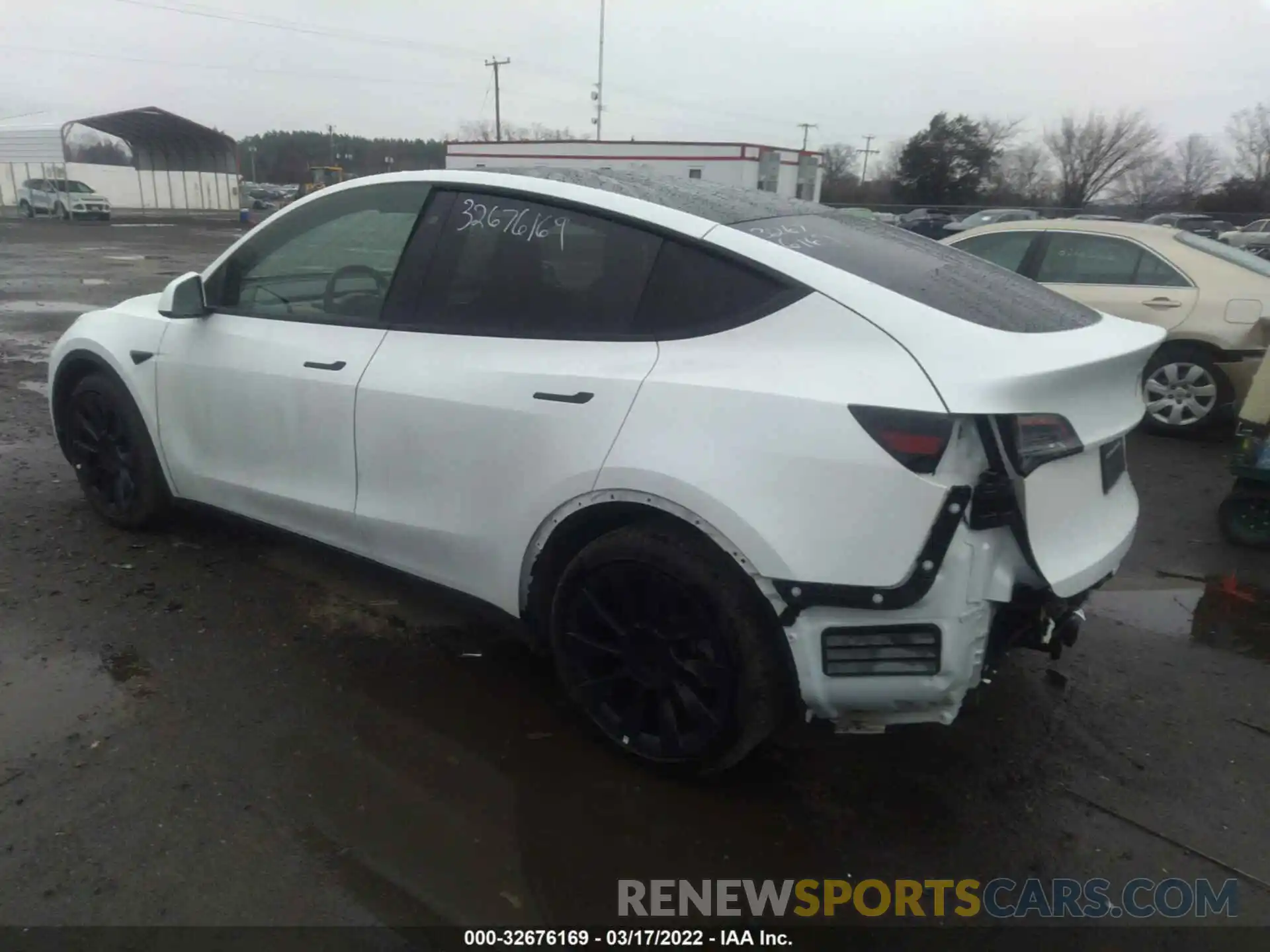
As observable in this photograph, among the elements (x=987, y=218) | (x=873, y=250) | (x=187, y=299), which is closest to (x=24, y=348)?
(x=187, y=299)

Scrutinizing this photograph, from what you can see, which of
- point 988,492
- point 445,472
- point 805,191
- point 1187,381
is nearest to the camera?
point 988,492

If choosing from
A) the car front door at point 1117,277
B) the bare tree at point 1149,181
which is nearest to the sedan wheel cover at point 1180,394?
the car front door at point 1117,277

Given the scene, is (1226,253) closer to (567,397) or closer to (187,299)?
(567,397)

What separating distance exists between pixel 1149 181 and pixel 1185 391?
58.9 m

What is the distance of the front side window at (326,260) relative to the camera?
3484 millimetres

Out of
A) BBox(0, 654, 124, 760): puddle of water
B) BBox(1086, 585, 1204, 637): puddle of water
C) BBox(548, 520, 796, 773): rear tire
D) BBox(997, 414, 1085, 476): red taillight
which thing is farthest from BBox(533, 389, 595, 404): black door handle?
BBox(1086, 585, 1204, 637): puddle of water

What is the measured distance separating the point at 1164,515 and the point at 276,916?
5209 mm

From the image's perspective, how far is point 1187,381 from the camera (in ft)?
23.7

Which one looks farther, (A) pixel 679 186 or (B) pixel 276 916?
(A) pixel 679 186

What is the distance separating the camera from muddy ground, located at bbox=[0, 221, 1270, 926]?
251 cm

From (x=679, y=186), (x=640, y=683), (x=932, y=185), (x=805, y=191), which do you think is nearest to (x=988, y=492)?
(x=640, y=683)

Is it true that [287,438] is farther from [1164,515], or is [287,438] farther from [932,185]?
[932,185]

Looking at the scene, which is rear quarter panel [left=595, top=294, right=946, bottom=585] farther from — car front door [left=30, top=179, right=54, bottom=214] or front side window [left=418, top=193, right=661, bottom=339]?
car front door [left=30, top=179, right=54, bottom=214]

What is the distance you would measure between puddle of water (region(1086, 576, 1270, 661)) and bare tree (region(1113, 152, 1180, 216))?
5539 cm
